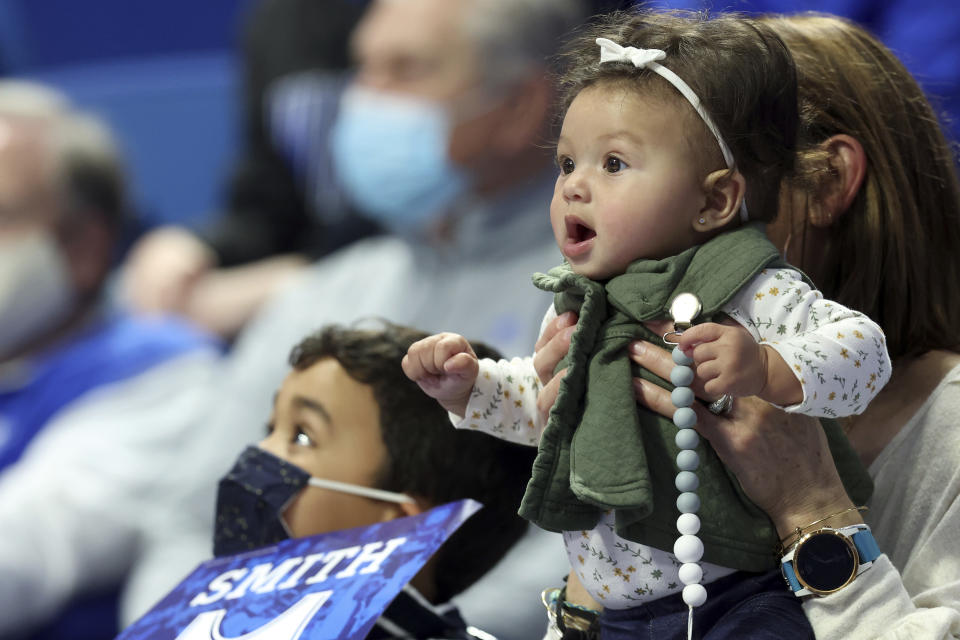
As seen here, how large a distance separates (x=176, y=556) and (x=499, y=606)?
3.08 ft

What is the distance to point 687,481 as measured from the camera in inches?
35.7

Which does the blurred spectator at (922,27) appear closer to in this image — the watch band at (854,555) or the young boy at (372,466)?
the young boy at (372,466)

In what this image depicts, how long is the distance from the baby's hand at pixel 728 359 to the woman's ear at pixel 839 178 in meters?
0.30

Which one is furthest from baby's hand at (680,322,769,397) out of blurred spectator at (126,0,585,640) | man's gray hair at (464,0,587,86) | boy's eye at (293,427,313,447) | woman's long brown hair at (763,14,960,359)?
man's gray hair at (464,0,587,86)

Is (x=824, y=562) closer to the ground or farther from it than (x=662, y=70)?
Answer: closer to the ground

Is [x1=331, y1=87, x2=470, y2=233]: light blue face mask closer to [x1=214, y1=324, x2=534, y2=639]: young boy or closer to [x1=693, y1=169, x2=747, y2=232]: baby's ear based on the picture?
[x1=214, y1=324, x2=534, y2=639]: young boy

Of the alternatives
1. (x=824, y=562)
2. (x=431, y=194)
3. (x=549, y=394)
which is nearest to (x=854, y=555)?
(x=824, y=562)

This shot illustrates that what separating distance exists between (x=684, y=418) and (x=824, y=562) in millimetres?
160

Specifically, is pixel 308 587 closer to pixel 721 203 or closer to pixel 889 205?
pixel 721 203

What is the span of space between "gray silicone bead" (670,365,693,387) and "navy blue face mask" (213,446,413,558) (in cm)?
44

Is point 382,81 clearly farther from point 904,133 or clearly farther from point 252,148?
point 904,133

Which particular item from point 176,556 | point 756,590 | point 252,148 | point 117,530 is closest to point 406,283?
point 176,556

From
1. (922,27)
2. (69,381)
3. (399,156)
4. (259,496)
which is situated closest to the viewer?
(259,496)

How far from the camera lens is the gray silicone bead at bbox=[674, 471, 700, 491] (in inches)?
35.7
